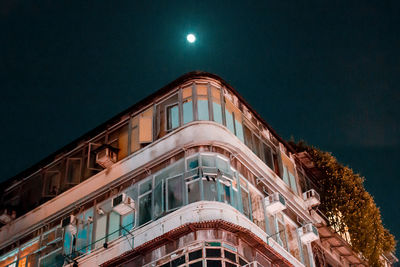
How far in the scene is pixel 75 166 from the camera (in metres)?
26.7

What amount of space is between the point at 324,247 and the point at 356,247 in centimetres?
292

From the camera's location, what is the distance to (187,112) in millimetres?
23969

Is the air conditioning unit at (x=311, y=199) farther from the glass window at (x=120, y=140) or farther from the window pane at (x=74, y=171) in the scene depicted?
the window pane at (x=74, y=171)

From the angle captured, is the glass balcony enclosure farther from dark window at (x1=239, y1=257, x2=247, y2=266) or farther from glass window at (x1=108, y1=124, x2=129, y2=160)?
dark window at (x1=239, y1=257, x2=247, y2=266)

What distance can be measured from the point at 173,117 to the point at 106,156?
2.96 metres

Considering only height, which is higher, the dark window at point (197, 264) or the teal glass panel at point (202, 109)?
the teal glass panel at point (202, 109)

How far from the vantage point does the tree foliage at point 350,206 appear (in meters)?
31.1

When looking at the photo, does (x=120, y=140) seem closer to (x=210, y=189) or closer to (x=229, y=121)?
(x=229, y=121)

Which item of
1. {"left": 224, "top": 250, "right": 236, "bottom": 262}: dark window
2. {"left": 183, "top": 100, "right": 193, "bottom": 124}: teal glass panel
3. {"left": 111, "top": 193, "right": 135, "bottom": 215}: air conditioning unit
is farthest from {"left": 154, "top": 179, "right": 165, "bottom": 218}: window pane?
{"left": 224, "top": 250, "right": 236, "bottom": 262}: dark window

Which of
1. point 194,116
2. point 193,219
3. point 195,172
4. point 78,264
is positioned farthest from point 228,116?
point 78,264

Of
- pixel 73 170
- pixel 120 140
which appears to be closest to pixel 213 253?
pixel 120 140

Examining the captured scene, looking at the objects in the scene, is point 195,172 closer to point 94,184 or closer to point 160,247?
point 160,247

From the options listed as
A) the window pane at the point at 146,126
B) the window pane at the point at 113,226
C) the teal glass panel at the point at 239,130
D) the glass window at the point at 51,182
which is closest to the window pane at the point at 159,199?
the window pane at the point at 113,226

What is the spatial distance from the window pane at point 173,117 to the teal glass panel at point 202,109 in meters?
0.91
